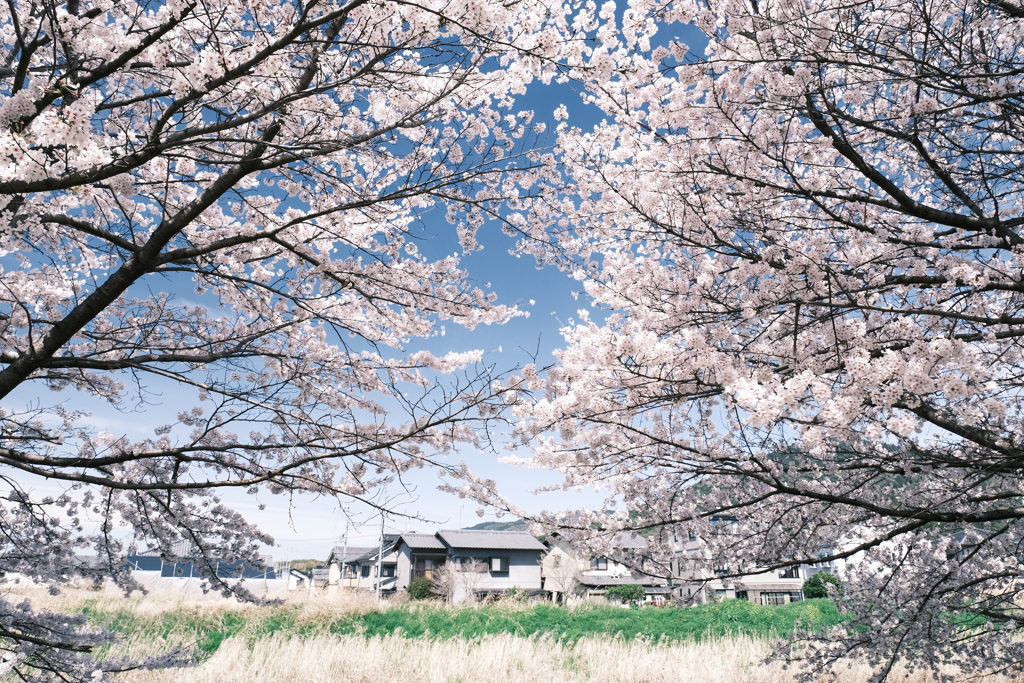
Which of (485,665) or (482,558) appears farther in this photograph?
(482,558)

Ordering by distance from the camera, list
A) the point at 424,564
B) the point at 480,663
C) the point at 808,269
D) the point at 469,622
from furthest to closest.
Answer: the point at 424,564 → the point at 469,622 → the point at 480,663 → the point at 808,269

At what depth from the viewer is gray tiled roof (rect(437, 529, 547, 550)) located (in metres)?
36.8

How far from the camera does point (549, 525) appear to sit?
5895 mm

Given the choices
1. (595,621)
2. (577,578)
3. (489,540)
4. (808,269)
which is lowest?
(577,578)

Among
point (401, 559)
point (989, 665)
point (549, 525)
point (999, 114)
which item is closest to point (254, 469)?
point (549, 525)

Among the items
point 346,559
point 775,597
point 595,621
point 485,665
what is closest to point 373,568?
point 346,559

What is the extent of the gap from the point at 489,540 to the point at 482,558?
5.18ft

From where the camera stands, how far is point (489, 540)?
37.9 meters

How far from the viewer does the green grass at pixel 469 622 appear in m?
13.5

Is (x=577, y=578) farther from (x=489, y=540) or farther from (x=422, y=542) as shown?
(x=422, y=542)

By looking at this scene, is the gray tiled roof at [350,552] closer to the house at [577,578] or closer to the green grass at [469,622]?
the house at [577,578]

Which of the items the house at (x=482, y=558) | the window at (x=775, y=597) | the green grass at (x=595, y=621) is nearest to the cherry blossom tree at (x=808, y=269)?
the green grass at (x=595, y=621)

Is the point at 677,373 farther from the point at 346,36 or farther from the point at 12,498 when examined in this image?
the point at 12,498

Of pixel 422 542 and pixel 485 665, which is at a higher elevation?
pixel 485 665
